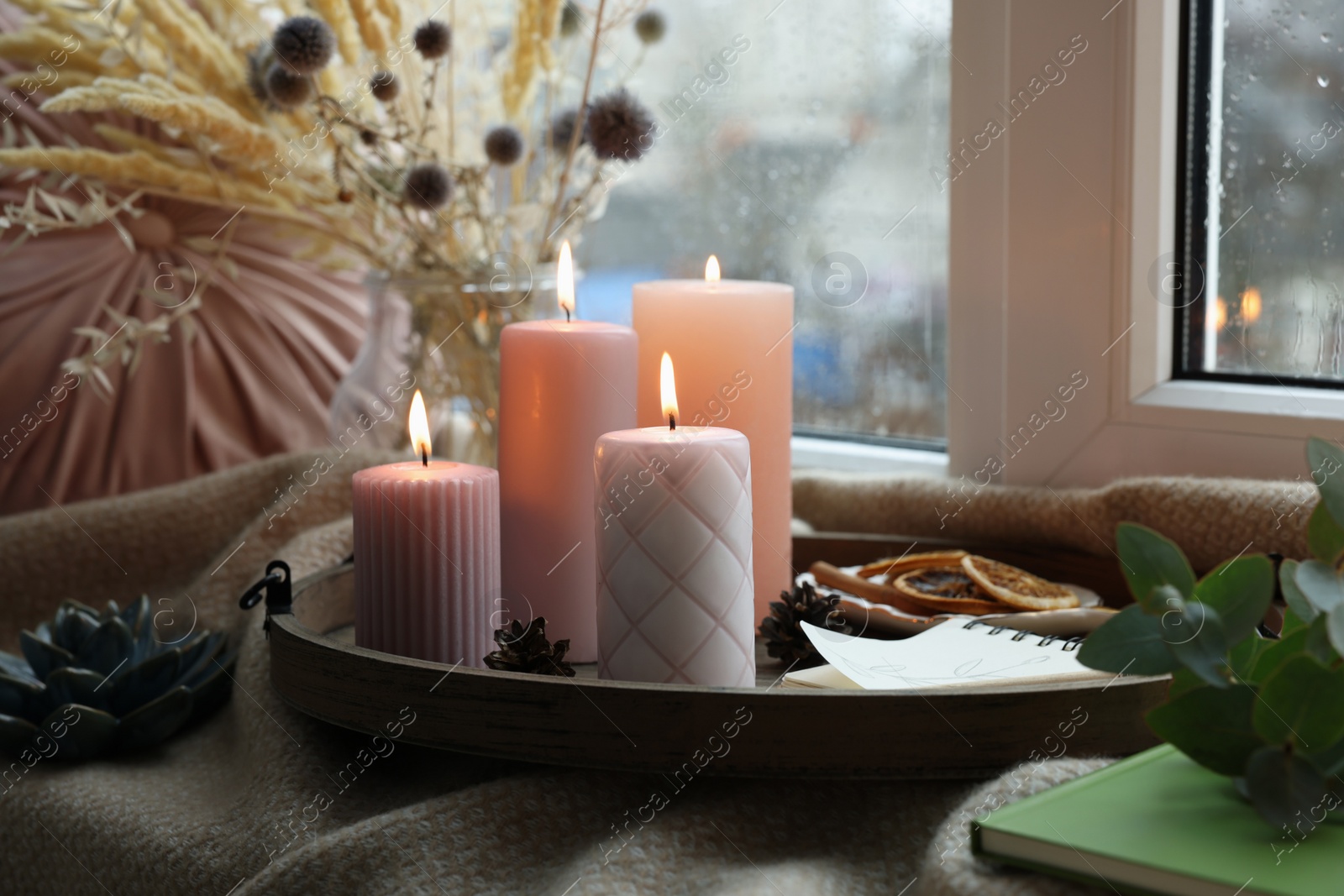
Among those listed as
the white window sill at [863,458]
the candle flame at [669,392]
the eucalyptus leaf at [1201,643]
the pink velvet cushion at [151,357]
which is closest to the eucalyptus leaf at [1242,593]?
the eucalyptus leaf at [1201,643]

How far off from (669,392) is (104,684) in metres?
0.36

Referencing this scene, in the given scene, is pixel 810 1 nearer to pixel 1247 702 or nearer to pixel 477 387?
pixel 477 387

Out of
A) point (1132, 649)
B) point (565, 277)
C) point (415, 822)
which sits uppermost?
point (565, 277)

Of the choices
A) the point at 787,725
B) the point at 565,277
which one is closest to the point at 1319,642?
the point at 787,725

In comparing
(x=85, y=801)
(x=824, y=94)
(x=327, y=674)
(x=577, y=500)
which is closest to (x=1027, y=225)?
(x=824, y=94)

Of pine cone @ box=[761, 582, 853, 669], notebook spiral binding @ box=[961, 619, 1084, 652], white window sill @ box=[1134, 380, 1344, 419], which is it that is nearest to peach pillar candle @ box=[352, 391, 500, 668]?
pine cone @ box=[761, 582, 853, 669]

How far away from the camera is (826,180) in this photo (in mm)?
1008

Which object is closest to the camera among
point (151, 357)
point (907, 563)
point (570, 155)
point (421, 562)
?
point (421, 562)

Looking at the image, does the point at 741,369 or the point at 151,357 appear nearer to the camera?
the point at 741,369

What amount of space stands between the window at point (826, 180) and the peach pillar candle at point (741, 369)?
1.25 ft

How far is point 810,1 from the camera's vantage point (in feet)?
3.26

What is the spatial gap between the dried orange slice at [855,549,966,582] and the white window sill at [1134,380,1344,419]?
0.20m

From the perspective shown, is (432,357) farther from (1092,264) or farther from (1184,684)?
(1184,684)

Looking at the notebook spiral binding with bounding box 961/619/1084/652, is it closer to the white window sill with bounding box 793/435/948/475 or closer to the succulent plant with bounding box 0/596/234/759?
the white window sill with bounding box 793/435/948/475
